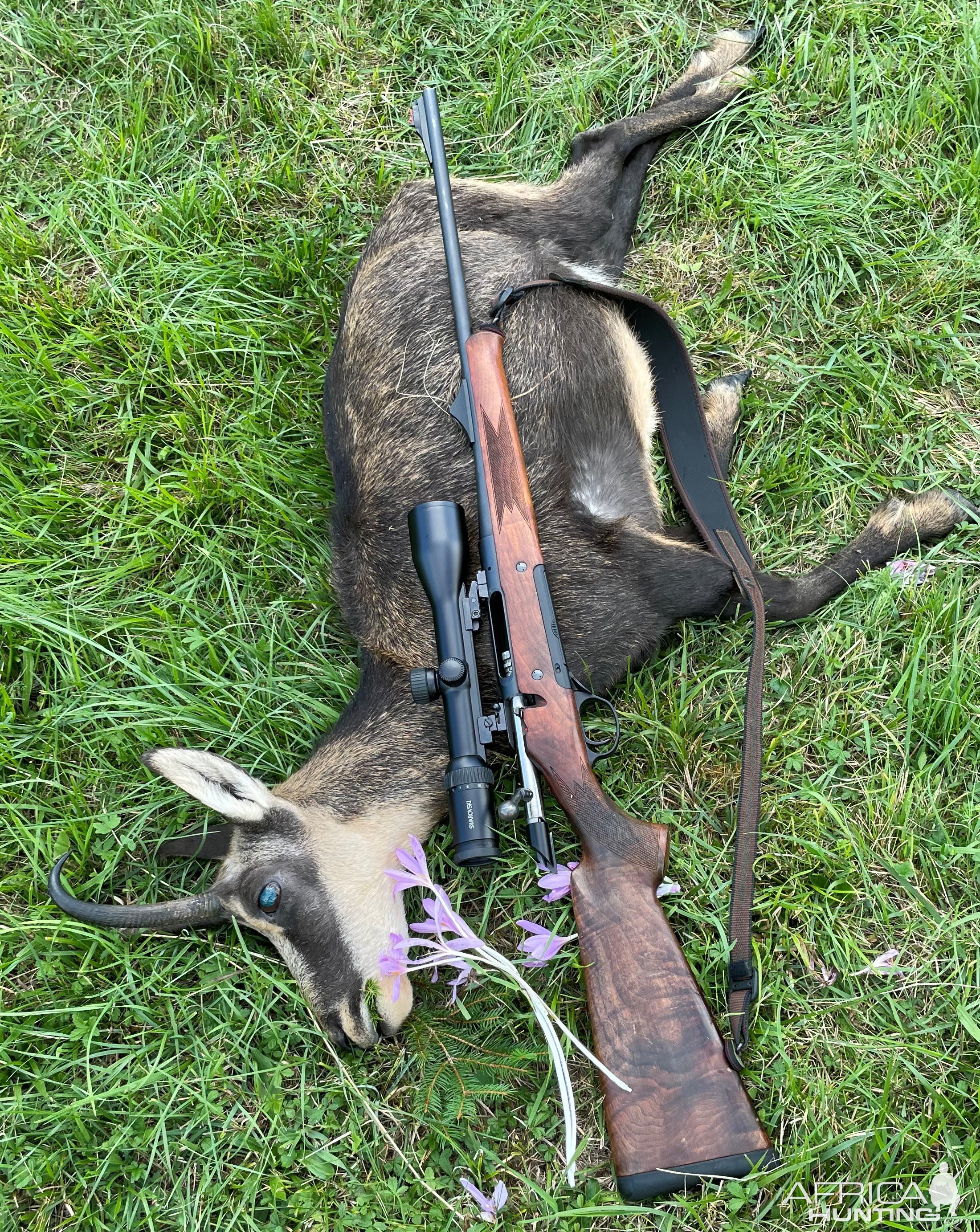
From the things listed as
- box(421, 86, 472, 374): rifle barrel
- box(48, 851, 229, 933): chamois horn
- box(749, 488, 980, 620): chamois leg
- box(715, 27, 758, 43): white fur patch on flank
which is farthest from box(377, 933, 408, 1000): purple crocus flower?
box(715, 27, 758, 43): white fur patch on flank

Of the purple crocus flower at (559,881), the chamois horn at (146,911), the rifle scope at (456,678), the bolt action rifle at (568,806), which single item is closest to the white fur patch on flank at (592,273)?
the bolt action rifle at (568,806)

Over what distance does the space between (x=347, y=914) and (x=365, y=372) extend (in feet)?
8.40

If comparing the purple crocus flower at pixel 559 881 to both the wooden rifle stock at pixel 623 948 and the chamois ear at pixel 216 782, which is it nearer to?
the wooden rifle stock at pixel 623 948

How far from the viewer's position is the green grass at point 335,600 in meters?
3.88

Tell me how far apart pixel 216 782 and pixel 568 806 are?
1559 millimetres

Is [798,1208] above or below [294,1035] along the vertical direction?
below

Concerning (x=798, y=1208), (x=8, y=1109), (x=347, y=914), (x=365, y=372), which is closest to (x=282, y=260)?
(x=365, y=372)

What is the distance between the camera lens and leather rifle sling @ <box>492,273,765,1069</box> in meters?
3.73

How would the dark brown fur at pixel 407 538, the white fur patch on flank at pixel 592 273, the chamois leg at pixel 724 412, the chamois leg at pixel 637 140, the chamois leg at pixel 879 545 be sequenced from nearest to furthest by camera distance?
1. the dark brown fur at pixel 407 538
2. the chamois leg at pixel 879 545
3. the chamois leg at pixel 724 412
4. the white fur patch on flank at pixel 592 273
5. the chamois leg at pixel 637 140

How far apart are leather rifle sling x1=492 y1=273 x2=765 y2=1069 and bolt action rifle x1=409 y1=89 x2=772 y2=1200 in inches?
0.9

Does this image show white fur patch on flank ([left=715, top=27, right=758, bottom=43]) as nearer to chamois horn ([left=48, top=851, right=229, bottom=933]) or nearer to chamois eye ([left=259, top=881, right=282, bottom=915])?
chamois eye ([left=259, top=881, right=282, bottom=915])

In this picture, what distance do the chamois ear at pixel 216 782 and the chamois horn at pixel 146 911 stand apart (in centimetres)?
41

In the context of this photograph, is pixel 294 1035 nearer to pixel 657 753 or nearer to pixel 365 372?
pixel 657 753

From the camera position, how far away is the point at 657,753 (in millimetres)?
4312
